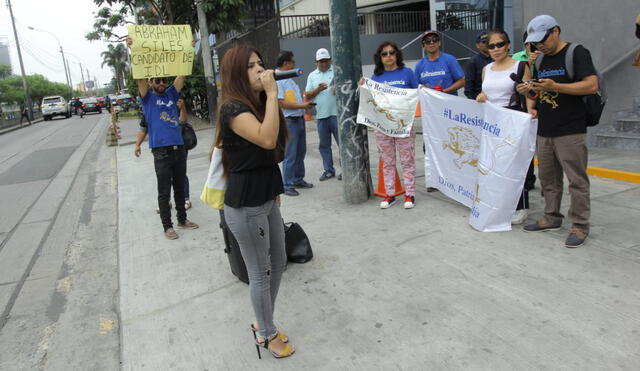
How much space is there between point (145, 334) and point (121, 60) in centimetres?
8893

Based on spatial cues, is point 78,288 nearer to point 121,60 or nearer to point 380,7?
point 380,7

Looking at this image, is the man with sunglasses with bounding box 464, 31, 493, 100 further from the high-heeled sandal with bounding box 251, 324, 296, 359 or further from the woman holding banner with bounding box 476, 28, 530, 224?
the high-heeled sandal with bounding box 251, 324, 296, 359

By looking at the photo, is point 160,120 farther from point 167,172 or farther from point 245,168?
point 245,168

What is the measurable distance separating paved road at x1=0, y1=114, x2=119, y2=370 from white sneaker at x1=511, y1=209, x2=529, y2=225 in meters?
3.53

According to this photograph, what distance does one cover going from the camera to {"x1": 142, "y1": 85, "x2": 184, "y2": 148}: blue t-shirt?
4.89 meters

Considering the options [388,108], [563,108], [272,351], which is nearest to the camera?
[272,351]

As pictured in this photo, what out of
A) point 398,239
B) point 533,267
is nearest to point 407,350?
point 533,267

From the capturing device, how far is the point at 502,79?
4.39 metres

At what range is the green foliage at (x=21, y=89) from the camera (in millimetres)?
84375

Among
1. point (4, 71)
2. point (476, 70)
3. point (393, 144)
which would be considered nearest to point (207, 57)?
point (393, 144)

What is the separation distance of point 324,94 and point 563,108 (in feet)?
11.2

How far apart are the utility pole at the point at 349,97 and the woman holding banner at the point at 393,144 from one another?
0.22m

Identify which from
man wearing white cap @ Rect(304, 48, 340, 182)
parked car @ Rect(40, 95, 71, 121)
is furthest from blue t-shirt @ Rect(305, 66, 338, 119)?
parked car @ Rect(40, 95, 71, 121)

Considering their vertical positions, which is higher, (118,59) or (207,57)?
(118,59)
